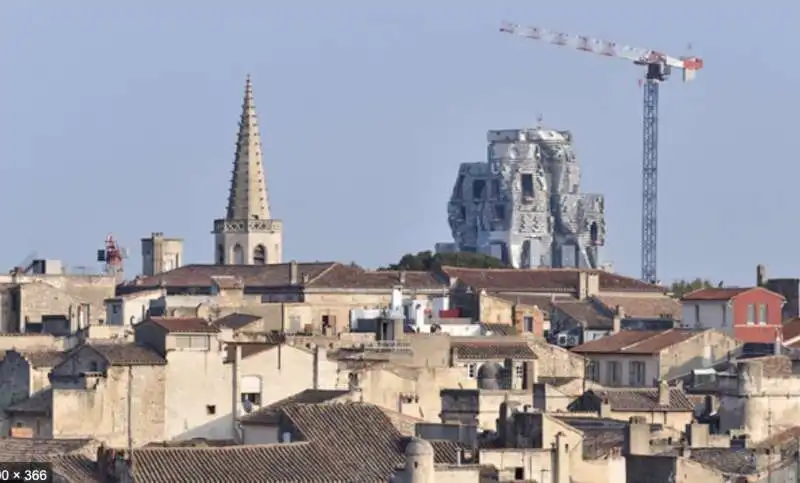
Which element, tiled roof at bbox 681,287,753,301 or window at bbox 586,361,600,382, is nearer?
window at bbox 586,361,600,382

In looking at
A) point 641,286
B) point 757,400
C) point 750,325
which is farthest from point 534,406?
point 641,286

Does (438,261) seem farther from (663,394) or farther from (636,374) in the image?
(663,394)

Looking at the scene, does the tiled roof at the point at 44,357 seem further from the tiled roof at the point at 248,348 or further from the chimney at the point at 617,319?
the chimney at the point at 617,319

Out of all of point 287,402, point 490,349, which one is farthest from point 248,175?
point 287,402

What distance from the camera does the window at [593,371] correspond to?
9606 cm

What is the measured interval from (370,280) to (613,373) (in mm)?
27037

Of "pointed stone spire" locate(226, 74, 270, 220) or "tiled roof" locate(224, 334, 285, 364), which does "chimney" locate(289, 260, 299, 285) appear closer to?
"pointed stone spire" locate(226, 74, 270, 220)

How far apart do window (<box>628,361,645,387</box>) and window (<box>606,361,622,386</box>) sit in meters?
0.46

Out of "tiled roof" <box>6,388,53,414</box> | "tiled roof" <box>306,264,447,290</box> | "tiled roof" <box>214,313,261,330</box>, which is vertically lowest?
"tiled roof" <box>6,388,53,414</box>

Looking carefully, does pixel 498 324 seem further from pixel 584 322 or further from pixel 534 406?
pixel 534 406

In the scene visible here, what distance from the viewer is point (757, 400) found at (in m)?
78.1

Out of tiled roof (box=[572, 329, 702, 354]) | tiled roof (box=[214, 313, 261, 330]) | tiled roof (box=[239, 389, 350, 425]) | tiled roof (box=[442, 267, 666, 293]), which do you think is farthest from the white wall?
tiled roof (box=[239, 389, 350, 425])

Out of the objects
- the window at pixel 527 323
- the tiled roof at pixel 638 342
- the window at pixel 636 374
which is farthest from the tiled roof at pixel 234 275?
the window at pixel 636 374

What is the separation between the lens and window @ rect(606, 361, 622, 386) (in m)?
96.6
